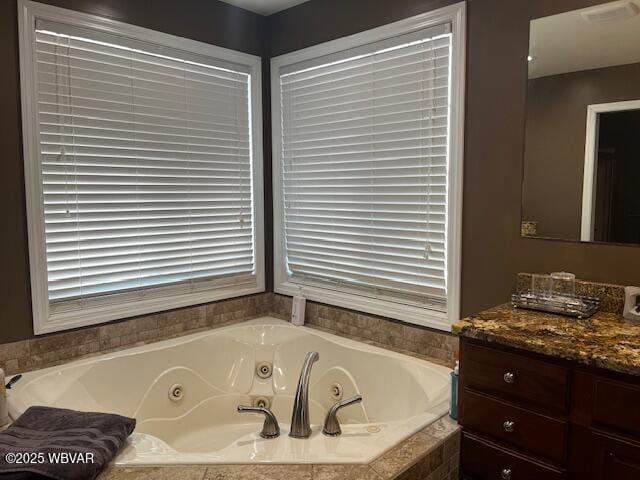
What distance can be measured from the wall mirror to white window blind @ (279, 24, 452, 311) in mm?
426

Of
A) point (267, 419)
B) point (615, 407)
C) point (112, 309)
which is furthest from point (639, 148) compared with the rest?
point (112, 309)

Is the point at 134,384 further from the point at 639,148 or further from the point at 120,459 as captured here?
the point at 639,148

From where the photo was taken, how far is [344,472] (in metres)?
1.55

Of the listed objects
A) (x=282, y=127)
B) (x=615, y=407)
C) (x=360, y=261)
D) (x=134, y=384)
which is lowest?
(x=134, y=384)

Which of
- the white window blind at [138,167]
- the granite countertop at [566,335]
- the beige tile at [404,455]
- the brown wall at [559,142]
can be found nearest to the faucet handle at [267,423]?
the beige tile at [404,455]

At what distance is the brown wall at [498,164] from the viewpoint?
6.66 ft

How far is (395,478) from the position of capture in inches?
61.1

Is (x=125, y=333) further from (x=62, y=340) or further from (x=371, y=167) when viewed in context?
(x=371, y=167)

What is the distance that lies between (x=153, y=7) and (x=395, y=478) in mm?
2584

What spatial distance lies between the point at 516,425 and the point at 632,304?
632 mm

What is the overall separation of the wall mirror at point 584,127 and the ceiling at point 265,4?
1.55m

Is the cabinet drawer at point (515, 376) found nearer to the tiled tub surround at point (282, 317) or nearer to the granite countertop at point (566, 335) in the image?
the granite countertop at point (566, 335)

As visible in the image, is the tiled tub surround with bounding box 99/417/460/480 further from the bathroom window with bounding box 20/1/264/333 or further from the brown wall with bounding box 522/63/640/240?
the bathroom window with bounding box 20/1/264/333

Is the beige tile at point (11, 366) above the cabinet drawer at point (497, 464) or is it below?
above
